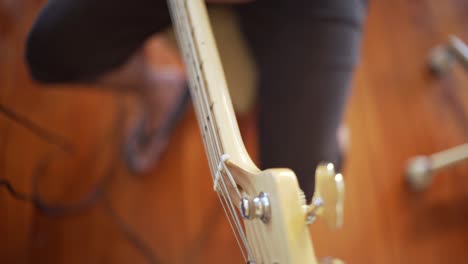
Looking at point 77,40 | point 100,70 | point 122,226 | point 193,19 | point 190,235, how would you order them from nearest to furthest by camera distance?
point 193,19, point 77,40, point 100,70, point 122,226, point 190,235

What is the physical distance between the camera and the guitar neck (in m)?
0.27

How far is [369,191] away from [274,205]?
35.8 inches

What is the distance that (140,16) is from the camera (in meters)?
0.54

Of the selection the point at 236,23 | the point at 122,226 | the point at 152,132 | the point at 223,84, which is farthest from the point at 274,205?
the point at 152,132

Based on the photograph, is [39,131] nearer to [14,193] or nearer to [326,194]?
[14,193]

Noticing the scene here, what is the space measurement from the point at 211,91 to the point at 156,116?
0.83 m

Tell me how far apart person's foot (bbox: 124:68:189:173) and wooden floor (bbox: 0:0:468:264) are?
35 millimetres

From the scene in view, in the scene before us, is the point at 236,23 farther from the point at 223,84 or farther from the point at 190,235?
the point at 190,235

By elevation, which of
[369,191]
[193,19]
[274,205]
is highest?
[193,19]

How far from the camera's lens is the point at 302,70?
562 mm

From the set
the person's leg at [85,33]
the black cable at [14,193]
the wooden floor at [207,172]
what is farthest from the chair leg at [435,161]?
the black cable at [14,193]

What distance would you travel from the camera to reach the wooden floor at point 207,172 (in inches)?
20.0

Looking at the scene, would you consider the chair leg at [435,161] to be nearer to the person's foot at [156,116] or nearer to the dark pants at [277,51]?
the dark pants at [277,51]

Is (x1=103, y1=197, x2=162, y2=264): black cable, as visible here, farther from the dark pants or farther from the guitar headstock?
the guitar headstock
